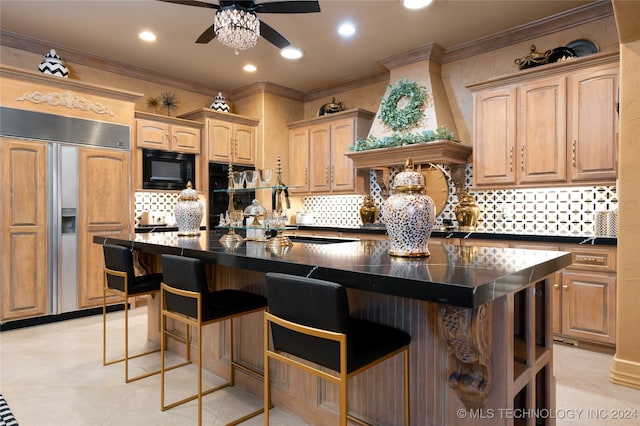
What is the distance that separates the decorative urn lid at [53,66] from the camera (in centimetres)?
405

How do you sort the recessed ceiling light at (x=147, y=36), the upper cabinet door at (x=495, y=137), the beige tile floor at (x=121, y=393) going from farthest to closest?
the recessed ceiling light at (x=147, y=36)
the upper cabinet door at (x=495, y=137)
the beige tile floor at (x=121, y=393)

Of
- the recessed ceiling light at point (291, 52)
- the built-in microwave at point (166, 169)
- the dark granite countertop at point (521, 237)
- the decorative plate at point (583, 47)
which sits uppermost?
the recessed ceiling light at point (291, 52)

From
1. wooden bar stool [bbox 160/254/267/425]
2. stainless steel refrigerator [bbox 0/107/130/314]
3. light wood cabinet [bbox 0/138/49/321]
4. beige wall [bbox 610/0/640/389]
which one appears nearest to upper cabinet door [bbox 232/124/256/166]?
stainless steel refrigerator [bbox 0/107/130/314]

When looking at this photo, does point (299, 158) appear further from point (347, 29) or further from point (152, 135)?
point (347, 29)

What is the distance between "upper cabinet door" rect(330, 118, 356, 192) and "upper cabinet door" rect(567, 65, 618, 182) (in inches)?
99.2

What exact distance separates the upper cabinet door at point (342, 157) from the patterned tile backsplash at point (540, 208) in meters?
1.27

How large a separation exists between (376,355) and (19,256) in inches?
153

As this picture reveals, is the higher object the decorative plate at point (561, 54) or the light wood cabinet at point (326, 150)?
the decorative plate at point (561, 54)

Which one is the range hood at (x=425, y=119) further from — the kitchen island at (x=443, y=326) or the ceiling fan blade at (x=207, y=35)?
the kitchen island at (x=443, y=326)

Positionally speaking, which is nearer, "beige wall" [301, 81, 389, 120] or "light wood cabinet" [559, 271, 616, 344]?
"light wood cabinet" [559, 271, 616, 344]

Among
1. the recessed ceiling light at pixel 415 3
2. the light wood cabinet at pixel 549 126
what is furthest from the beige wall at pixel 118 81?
the light wood cabinet at pixel 549 126

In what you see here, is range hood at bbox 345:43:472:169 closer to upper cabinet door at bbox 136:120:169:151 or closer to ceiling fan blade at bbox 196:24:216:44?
ceiling fan blade at bbox 196:24:216:44

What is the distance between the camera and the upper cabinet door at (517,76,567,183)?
3564 mm

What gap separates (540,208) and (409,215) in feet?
9.64
